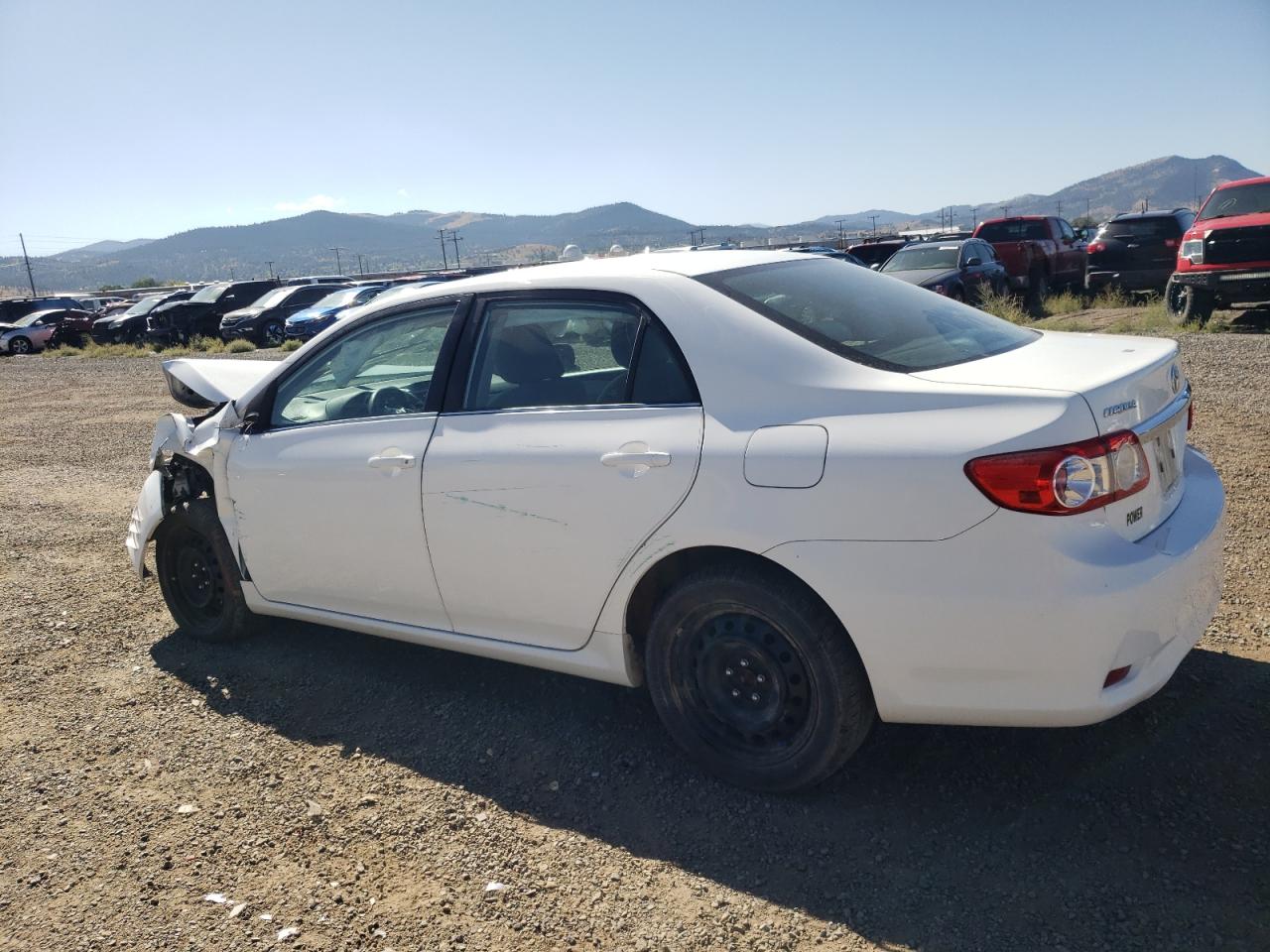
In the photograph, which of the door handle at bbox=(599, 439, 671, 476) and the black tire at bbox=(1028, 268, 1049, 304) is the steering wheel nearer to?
the door handle at bbox=(599, 439, 671, 476)

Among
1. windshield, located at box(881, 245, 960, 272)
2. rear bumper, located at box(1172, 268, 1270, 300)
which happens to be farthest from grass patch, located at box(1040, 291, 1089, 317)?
rear bumper, located at box(1172, 268, 1270, 300)

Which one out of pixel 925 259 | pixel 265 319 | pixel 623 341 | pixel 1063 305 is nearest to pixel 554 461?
pixel 623 341

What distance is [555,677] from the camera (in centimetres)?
432

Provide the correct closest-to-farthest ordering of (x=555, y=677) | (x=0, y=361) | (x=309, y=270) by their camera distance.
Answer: (x=555, y=677) → (x=0, y=361) → (x=309, y=270)

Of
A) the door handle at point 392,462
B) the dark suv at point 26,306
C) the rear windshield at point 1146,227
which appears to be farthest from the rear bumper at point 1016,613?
the dark suv at point 26,306

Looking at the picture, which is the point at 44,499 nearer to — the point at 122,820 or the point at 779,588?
the point at 122,820

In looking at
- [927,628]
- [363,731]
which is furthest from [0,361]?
[927,628]

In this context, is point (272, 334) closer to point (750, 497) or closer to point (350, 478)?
point (350, 478)

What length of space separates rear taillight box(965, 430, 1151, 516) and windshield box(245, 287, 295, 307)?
88.3 feet

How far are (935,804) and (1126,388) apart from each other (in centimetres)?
138

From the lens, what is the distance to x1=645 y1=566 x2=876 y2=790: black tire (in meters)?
2.97

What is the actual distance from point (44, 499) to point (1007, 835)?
8292 millimetres

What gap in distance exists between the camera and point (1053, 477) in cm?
262

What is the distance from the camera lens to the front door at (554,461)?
323 centimetres
